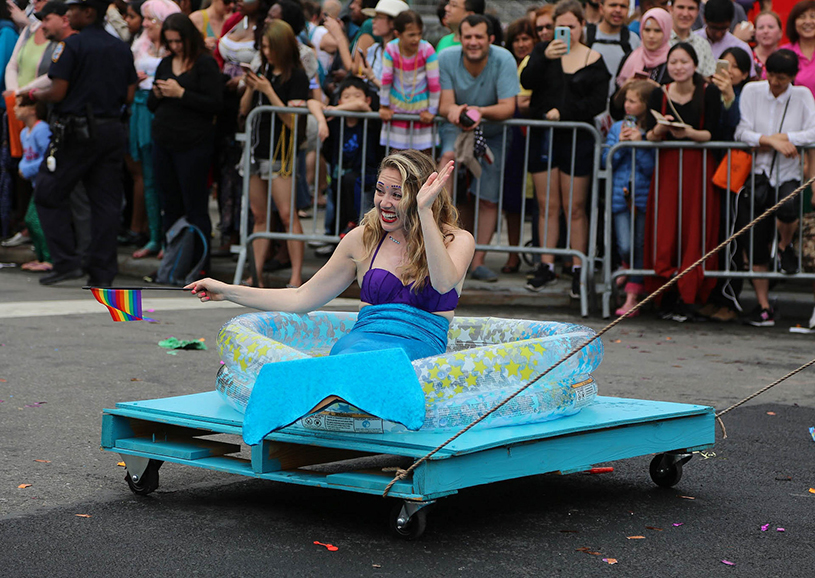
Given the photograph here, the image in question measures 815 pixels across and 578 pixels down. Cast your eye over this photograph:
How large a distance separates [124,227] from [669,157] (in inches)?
242

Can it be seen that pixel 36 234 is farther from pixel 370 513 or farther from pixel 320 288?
pixel 370 513

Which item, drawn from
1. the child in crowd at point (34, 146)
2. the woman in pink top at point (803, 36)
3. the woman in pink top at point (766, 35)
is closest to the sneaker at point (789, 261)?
the woman in pink top at point (803, 36)

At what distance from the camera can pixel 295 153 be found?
9.80 metres

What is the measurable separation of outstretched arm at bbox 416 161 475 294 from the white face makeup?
0.19 metres

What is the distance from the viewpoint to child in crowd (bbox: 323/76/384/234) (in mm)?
9766

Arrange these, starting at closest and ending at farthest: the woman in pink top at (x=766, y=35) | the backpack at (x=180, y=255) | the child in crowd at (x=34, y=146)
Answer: the woman in pink top at (x=766, y=35) → the backpack at (x=180, y=255) → the child in crowd at (x=34, y=146)

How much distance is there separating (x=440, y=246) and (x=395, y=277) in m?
0.36

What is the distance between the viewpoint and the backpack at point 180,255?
10.2 metres

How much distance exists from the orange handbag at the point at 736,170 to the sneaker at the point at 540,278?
5.32 feet

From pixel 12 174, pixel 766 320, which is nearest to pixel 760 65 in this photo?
pixel 766 320

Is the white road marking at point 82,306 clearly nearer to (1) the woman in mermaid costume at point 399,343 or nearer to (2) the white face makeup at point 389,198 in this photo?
(1) the woman in mermaid costume at point 399,343

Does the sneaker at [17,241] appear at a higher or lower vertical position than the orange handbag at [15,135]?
lower

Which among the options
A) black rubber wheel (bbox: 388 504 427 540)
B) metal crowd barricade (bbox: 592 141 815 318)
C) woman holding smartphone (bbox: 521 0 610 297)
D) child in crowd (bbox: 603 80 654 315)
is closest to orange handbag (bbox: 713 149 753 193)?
metal crowd barricade (bbox: 592 141 815 318)

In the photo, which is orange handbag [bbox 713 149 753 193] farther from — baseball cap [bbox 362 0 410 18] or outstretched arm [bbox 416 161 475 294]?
outstretched arm [bbox 416 161 475 294]
